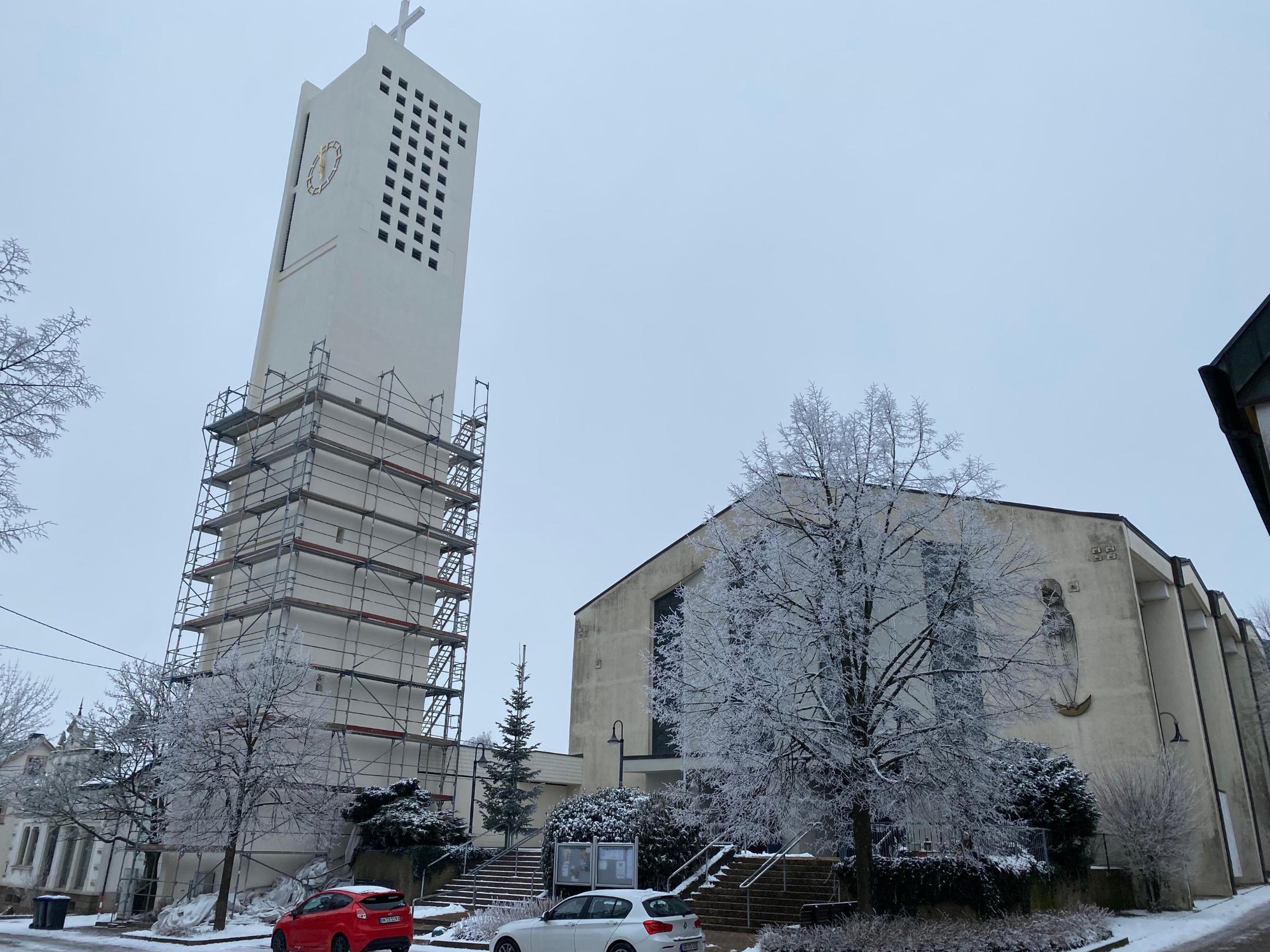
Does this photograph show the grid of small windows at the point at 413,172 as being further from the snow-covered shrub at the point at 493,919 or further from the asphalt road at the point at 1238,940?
the asphalt road at the point at 1238,940

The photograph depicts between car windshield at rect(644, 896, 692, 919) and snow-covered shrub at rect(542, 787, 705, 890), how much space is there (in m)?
6.51

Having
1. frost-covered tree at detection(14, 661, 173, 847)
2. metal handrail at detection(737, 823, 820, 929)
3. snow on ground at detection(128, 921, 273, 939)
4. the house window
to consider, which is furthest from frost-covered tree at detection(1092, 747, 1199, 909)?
the house window

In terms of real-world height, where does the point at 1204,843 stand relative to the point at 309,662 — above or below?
below

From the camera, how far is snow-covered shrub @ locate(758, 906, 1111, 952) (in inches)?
576

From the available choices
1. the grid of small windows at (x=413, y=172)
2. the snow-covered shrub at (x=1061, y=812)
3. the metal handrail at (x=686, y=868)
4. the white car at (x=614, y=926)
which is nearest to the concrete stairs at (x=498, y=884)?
the metal handrail at (x=686, y=868)

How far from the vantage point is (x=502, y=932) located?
53.5 feet

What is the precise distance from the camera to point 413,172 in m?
45.6

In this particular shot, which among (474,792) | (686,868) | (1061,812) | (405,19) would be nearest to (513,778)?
(474,792)

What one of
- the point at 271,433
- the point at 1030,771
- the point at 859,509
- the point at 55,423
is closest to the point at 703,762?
the point at 859,509

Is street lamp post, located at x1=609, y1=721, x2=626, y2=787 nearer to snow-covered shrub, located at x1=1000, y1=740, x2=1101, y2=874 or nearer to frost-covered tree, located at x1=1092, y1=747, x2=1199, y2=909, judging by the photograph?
snow-covered shrub, located at x1=1000, y1=740, x2=1101, y2=874

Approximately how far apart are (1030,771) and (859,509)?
9.79m

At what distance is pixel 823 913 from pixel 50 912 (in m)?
23.8

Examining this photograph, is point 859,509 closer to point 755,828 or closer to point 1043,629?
point 1043,629

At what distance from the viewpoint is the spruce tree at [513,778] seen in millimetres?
34844
